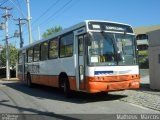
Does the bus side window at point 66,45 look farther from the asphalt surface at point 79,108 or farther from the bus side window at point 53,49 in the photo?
the asphalt surface at point 79,108

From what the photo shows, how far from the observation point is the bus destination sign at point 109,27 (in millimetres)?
14022

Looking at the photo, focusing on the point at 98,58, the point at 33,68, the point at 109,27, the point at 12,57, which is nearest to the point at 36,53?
the point at 33,68

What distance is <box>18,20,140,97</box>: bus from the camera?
45.0 ft

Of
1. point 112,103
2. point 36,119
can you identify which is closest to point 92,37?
point 112,103

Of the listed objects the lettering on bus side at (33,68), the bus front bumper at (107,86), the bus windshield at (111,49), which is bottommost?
the bus front bumper at (107,86)

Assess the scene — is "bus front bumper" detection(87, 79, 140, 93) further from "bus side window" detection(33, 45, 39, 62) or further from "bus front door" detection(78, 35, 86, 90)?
"bus side window" detection(33, 45, 39, 62)

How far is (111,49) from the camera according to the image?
46.5ft

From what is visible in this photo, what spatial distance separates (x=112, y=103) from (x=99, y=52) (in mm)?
2033

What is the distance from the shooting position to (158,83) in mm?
17078

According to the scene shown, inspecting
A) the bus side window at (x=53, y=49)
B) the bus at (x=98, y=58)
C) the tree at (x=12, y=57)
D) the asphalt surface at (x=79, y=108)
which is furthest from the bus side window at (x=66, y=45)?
the tree at (x=12, y=57)

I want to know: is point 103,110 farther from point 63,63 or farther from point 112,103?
point 63,63

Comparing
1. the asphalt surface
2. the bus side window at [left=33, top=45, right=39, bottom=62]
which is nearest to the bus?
the asphalt surface

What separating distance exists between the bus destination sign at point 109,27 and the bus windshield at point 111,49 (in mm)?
216

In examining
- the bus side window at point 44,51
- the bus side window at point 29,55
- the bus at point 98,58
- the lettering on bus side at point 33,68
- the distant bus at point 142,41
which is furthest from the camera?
the distant bus at point 142,41
